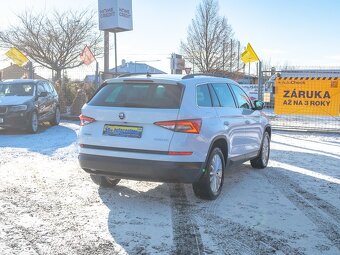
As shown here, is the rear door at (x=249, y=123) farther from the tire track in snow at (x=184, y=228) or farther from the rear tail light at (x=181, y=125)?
the rear tail light at (x=181, y=125)

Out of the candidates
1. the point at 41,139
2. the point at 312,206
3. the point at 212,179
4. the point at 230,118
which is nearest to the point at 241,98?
the point at 230,118

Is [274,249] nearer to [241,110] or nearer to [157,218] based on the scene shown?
[157,218]

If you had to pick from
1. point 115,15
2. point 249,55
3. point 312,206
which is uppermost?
point 115,15

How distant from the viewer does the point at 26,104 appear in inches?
482

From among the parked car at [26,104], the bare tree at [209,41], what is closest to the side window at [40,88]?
the parked car at [26,104]

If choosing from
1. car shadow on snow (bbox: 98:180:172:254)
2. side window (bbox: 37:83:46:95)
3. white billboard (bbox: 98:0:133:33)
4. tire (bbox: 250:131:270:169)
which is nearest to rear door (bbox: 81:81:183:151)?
car shadow on snow (bbox: 98:180:172:254)

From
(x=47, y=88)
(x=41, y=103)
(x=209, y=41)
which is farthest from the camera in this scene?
(x=209, y=41)

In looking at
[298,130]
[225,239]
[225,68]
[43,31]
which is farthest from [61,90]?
[225,68]

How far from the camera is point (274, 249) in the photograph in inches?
157

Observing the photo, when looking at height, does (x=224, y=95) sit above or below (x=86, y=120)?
above

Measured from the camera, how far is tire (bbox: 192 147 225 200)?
5479 millimetres

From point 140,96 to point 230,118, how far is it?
1540 mm

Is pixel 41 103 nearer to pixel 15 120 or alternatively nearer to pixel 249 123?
pixel 15 120

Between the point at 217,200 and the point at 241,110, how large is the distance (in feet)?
5.65
